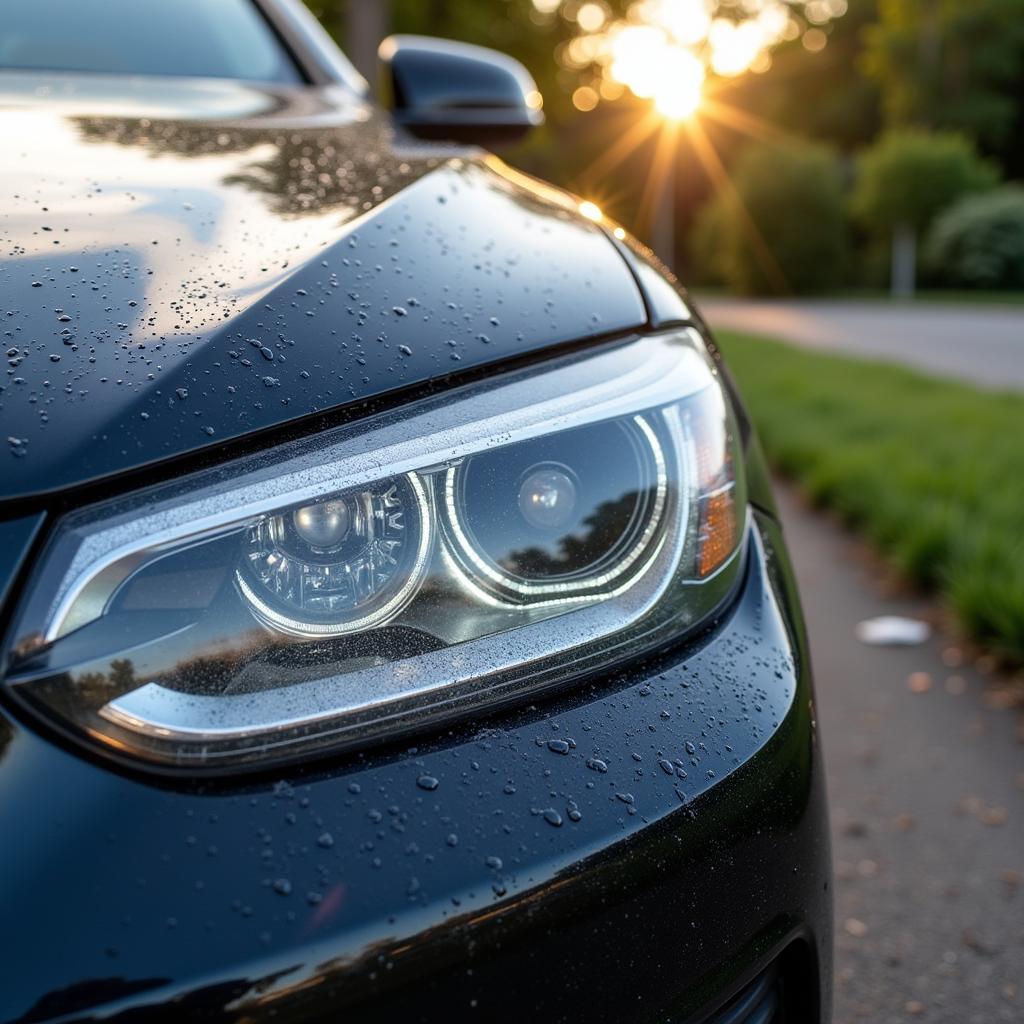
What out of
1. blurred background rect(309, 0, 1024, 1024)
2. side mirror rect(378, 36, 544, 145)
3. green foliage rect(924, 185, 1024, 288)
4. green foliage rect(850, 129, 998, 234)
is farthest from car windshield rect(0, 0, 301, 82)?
green foliage rect(850, 129, 998, 234)

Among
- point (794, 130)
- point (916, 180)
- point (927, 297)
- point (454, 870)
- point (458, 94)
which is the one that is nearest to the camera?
point (454, 870)

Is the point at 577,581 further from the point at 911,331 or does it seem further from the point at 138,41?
the point at 911,331

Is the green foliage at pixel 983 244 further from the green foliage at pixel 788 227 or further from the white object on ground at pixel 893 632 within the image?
the white object on ground at pixel 893 632

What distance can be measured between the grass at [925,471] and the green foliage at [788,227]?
24.4 meters

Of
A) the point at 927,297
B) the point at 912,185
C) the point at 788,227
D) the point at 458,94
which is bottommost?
the point at 927,297

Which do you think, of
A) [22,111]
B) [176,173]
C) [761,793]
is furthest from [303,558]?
[22,111]

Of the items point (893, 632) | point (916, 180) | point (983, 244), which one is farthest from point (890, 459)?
point (916, 180)

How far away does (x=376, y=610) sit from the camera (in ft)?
2.87

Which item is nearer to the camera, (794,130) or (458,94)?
(458,94)

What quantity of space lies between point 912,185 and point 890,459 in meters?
30.5

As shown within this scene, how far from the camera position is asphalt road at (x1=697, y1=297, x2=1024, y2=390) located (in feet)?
37.5

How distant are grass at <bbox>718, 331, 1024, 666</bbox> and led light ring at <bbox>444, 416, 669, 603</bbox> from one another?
2.44 metres

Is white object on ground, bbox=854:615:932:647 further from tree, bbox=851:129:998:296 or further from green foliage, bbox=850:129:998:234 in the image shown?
green foliage, bbox=850:129:998:234

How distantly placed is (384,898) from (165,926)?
13 centimetres
